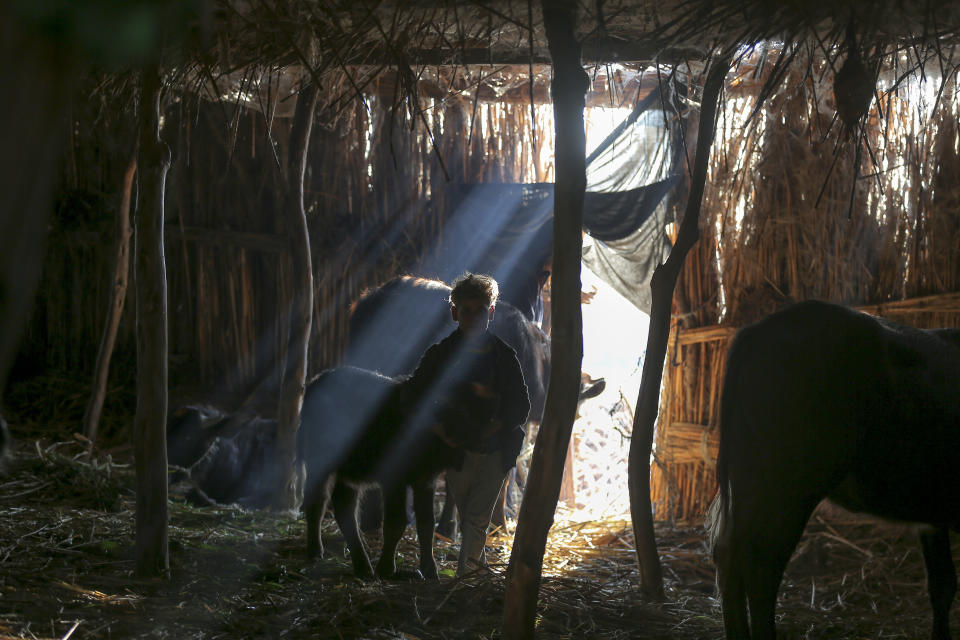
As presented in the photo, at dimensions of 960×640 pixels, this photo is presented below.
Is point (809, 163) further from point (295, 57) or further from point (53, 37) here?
point (53, 37)

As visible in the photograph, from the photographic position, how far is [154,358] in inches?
149

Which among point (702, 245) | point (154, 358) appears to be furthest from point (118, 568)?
point (702, 245)

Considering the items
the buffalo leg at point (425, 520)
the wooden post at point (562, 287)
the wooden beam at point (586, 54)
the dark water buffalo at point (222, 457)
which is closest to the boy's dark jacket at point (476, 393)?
the buffalo leg at point (425, 520)

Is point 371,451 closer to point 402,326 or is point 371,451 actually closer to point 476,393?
point 476,393

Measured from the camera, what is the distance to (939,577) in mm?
3744

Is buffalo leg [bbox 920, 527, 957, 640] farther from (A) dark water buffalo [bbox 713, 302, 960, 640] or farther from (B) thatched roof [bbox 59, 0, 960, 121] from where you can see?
(B) thatched roof [bbox 59, 0, 960, 121]

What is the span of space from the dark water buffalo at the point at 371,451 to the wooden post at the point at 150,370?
848 mm

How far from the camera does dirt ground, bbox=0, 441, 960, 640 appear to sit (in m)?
3.27

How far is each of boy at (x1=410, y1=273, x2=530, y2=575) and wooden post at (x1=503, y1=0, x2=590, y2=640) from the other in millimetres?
1249

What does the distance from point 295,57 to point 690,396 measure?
4627mm

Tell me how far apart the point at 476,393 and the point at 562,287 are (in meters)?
1.38

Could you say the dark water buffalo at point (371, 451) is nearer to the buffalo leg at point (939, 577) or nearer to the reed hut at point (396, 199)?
the reed hut at point (396, 199)

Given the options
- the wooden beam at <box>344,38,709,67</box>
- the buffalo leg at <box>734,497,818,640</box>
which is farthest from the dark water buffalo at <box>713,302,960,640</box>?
the wooden beam at <box>344,38,709,67</box>

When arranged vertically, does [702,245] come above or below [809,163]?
below
